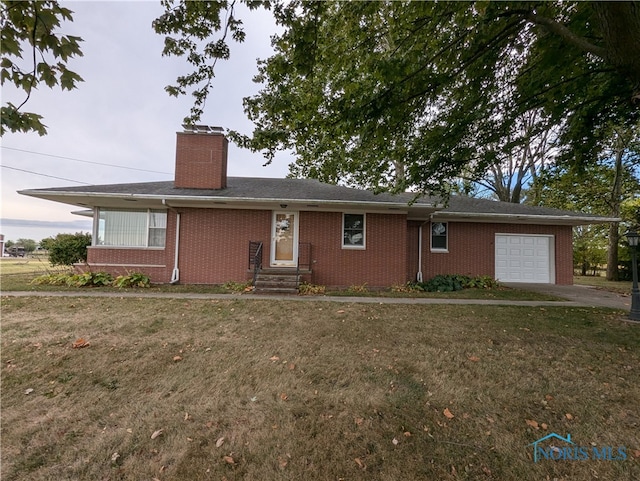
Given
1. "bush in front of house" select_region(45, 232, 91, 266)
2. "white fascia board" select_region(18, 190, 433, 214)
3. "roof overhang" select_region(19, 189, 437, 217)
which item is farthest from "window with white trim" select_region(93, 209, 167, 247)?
"bush in front of house" select_region(45, 232, 91, 266)

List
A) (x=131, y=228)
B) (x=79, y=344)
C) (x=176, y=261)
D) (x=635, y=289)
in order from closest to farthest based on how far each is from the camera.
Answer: (x=79, y=344), (x=635, y=289), (x=176, y=261), (x=131, y=228)

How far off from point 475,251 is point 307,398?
1088cm

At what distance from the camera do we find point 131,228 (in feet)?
32.3

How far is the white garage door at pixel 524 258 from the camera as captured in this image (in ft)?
38.4

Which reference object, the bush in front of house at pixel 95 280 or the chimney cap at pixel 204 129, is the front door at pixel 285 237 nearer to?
the chimney cap at pixel 204 129

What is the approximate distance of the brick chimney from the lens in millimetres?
10492

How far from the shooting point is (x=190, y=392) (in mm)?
3072

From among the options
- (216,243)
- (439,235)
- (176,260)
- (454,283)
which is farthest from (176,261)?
(439,235)

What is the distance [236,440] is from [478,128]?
7281 millimetres

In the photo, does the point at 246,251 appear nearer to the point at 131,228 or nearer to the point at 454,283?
the point at 131,228

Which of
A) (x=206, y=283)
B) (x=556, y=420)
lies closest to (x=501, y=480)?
(x=556, y=420)

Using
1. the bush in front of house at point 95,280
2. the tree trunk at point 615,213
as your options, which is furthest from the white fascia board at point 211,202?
the tree trunk at point 615,213

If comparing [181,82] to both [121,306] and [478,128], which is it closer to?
[121,306]

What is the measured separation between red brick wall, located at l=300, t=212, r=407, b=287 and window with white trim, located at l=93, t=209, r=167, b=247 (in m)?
5.11
